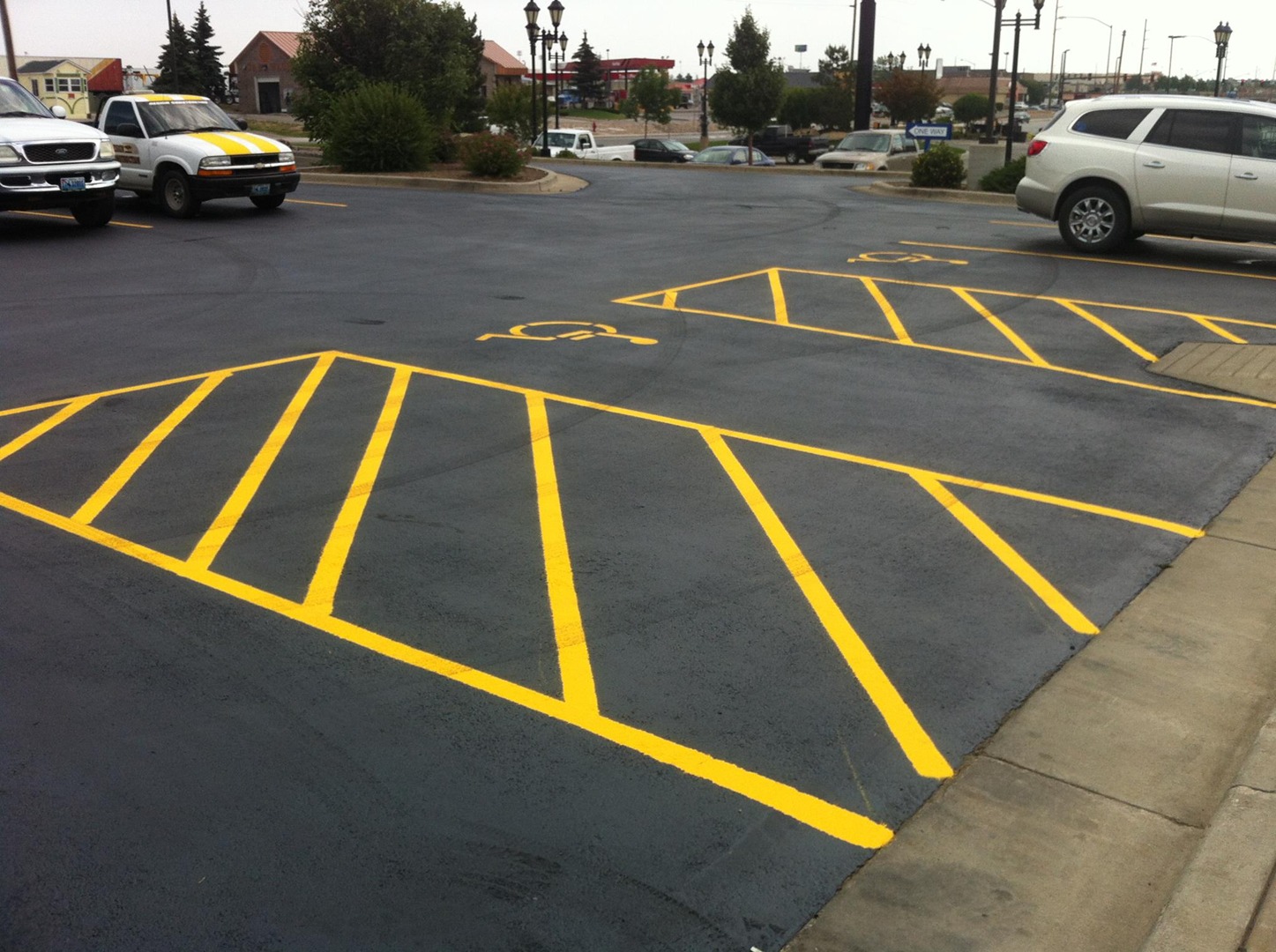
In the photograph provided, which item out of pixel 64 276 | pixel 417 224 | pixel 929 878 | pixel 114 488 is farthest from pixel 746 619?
pixel 417 224

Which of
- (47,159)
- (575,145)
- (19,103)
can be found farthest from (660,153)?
(47,159)

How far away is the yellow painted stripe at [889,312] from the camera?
11.5m

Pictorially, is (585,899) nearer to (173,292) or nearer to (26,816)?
(26,816)

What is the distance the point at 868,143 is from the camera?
1470 inches

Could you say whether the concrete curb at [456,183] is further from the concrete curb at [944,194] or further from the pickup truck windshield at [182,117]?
the concrete curb at [944,194]

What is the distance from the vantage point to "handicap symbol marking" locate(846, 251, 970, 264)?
626 inches

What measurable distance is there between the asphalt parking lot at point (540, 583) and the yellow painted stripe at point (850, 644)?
21 millimetres

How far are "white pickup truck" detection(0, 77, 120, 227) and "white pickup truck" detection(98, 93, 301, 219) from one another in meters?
1.39

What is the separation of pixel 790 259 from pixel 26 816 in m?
13.3

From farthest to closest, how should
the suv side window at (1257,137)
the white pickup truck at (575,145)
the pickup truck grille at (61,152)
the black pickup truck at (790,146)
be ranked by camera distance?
the black pickup truck at (790,146) → the white pickup truck at (575,145) → the pickup truck grille at (61,152) → the suv side window at (1257,137)

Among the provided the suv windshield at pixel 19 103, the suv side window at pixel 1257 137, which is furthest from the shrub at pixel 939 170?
the suv windshield at pixel 19 103

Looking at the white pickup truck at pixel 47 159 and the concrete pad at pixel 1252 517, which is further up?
the white pickup truck at pixel 47 159

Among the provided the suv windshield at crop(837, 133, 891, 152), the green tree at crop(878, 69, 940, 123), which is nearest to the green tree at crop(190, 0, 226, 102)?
the green tree at crop(878, 69, 940, 123)

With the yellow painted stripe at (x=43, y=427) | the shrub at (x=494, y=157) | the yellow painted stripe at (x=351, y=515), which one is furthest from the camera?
the shrub at (x=494, y=157)
